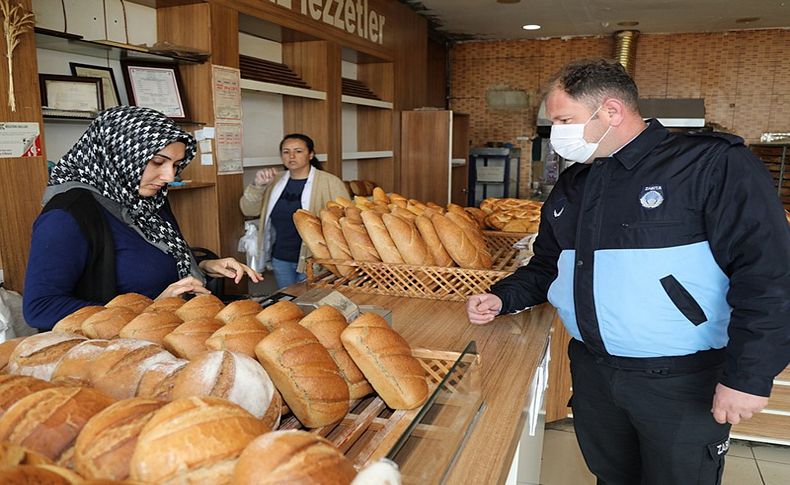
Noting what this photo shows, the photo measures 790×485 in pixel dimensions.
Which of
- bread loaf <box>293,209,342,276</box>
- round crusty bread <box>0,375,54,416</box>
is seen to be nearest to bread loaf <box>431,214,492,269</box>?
bread loaf <box>293,209,342,276</box>

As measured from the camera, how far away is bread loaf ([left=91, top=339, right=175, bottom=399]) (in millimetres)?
840

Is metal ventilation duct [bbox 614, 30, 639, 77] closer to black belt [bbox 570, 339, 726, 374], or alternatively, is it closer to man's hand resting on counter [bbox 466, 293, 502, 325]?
man's hand resting on counter [bbox 466, 293, 502, 325]

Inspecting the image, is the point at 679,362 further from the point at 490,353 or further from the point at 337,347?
the point at 337,347

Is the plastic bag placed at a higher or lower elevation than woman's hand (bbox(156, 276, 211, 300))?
lower

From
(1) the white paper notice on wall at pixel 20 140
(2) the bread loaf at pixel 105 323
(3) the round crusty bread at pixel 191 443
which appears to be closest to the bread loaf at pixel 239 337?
(2) the bread loaf at pixel 105 323

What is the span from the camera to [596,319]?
5.17 feet

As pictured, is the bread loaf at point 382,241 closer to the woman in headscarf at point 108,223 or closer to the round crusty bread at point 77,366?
the woman in headscarf at point 108,223

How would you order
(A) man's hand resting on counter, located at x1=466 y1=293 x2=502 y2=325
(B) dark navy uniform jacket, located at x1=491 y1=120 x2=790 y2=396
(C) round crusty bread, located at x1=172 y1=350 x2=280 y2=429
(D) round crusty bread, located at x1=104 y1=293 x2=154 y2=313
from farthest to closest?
(A) man's hand resting on counter, located at x1=466 y1=293 x2=502 y2=325 < (B) dark navy uniform jacket, located at x1=491 y1=120 x2=790 y2=396 < (D) round crusty bread, located at x1=104 y1=293 x2=154 y2=313 < (C) round crusty bread, located at x1=172 y1=350 x2=280 y2=429

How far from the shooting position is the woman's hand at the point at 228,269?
1.96 meters

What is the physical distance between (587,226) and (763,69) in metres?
7.53

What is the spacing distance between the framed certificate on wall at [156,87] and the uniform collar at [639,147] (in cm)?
264

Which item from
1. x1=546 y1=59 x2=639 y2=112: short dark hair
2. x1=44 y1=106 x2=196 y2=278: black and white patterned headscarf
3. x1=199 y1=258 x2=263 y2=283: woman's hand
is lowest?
x1=199 y1=258 x2=263 y2=283: woman's hand

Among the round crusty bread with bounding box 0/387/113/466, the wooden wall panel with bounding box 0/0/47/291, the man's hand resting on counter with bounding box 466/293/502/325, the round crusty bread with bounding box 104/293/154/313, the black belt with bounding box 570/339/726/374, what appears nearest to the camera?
the round crusty bread with bounding box 0/387/113/466

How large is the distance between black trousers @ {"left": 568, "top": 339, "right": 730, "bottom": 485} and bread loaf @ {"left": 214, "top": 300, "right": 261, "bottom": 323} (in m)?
1.00
